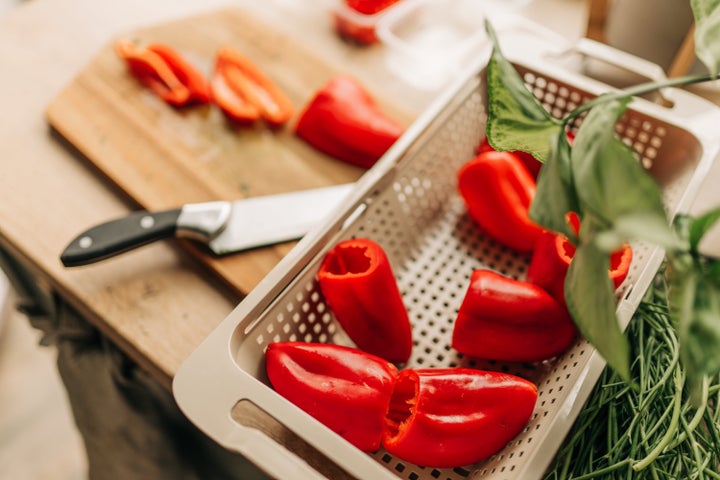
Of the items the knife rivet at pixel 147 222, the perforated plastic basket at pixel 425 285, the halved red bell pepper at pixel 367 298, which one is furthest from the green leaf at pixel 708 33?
the knife rivet at pixel 147 222

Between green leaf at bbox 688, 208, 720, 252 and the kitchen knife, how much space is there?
17.9 inches

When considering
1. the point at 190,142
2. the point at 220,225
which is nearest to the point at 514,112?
the point at 220,225

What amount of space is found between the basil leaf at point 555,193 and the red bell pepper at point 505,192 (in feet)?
1.13

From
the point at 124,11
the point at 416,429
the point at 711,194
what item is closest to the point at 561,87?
the point at 711,194

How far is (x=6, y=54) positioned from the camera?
37.1 inches

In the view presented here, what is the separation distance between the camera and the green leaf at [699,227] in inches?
13.8

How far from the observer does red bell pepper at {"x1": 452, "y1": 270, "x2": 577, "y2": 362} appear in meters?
0.61

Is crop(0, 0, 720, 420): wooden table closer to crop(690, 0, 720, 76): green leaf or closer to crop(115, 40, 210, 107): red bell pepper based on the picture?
crop(115, 40, 210, 107): red bell pepper

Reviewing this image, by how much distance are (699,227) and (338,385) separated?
0.31 m

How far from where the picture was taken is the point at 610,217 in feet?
1.10

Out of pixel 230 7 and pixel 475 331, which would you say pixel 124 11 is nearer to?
pixel 230 7

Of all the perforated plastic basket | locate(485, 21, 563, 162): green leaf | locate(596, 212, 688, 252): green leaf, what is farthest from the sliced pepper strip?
locate(596, 212, 688, 252): green leaf

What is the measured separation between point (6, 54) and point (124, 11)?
182mm

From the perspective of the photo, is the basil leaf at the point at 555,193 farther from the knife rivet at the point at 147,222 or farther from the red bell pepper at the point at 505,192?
the knife rivet at the point at 147,222
